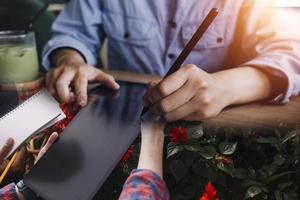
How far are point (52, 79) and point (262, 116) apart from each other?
0.75 ft

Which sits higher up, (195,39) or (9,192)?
(195,39)

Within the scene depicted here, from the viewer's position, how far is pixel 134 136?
0.99 feet

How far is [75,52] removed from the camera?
461mm

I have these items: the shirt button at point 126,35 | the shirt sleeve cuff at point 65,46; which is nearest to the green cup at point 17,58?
the shirt sleeve cuff at point 65,46

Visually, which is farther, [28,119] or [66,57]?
[66,57]

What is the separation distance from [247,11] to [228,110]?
0.11 meters

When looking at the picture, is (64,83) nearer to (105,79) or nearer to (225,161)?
(105,79)

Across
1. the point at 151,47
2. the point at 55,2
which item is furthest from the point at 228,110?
the point at 55,2

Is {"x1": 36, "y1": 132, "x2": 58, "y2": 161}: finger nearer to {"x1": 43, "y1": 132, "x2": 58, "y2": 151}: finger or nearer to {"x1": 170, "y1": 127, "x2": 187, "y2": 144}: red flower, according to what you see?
{"x1": 43, "y1": 132, "x2": 58, "y2": 151}: finger

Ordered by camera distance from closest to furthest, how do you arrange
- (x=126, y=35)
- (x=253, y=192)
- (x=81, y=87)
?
(x=253, y=192), (x=81, y=87), (x=126, y=35)

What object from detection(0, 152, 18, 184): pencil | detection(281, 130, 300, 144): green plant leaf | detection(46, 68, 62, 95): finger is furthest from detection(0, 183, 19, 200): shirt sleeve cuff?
detection(281, 130, 300, 144): green plant leaf

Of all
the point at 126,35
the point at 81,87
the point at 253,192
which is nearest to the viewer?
the point at 253,192

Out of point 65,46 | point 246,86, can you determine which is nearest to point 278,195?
point 246,86

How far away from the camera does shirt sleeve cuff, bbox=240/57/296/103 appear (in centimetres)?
33
